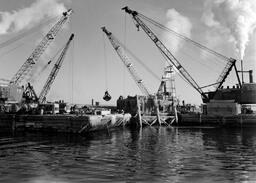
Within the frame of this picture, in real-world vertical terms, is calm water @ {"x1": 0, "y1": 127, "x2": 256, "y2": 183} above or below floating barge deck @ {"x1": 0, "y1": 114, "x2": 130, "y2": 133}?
below

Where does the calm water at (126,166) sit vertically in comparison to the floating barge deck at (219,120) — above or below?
below

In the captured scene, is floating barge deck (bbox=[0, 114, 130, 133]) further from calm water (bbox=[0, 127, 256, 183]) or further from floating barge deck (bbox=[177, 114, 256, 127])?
floating barge deck (bbox=[177, 114, 256, 127])

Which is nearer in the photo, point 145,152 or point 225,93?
point 145,152

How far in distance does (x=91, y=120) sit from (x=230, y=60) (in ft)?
253

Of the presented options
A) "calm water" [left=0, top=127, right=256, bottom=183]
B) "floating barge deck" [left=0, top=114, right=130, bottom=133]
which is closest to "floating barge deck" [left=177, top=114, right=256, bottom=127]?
"floating barge deck" [left=0, top=114, right=130, bottom=133]

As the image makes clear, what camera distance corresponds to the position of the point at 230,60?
116312 millimetres

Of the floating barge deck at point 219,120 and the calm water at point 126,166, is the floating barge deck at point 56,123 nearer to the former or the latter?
the calm water at point 126,166

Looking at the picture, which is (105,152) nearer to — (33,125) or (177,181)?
(177,181)

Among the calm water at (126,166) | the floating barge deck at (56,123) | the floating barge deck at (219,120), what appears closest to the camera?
the calm water at (126,166)

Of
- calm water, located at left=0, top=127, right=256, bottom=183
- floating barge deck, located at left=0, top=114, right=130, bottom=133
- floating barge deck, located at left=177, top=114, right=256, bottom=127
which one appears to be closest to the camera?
calm water, located at left=0, top=127, right=256, bottom=183

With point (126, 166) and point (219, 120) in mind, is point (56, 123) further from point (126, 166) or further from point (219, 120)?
point (219, 120)

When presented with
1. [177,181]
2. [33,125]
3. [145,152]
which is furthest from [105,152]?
[33,125]

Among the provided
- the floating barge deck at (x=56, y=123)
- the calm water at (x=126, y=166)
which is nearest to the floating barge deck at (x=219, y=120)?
the floating barge deck at (x=56, y=123)

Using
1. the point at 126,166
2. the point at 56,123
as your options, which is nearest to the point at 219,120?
the point at 56,123
